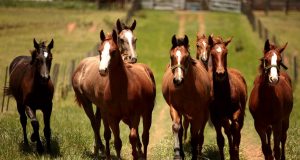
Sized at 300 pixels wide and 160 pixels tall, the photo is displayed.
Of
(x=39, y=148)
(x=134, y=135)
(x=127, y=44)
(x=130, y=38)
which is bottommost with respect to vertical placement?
(x=39, y=148)

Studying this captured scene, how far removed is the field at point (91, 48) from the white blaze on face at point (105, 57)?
2.40 meters

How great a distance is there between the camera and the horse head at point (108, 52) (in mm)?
8516

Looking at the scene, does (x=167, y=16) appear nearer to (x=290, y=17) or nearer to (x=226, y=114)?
(x=290, y=17)

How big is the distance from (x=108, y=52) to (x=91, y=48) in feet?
72.7

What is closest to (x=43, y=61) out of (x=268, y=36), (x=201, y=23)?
(x=268, y=36)

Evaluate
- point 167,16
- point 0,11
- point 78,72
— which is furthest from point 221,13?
point 78,72

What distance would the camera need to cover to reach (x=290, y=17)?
50.2 meters

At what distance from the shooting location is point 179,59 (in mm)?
8562

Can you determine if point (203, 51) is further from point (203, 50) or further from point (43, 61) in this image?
point (43, 61)

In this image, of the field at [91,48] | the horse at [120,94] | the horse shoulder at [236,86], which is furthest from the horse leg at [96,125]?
the horse shoulder at [236,86]

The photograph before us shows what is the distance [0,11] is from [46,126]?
971 inches

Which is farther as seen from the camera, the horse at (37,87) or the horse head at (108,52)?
the horse at (37,87)

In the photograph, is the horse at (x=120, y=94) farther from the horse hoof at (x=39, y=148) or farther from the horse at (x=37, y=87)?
the horse hoof at (x=39, y=148)

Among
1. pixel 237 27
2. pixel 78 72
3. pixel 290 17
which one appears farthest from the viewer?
pixel 290 17
